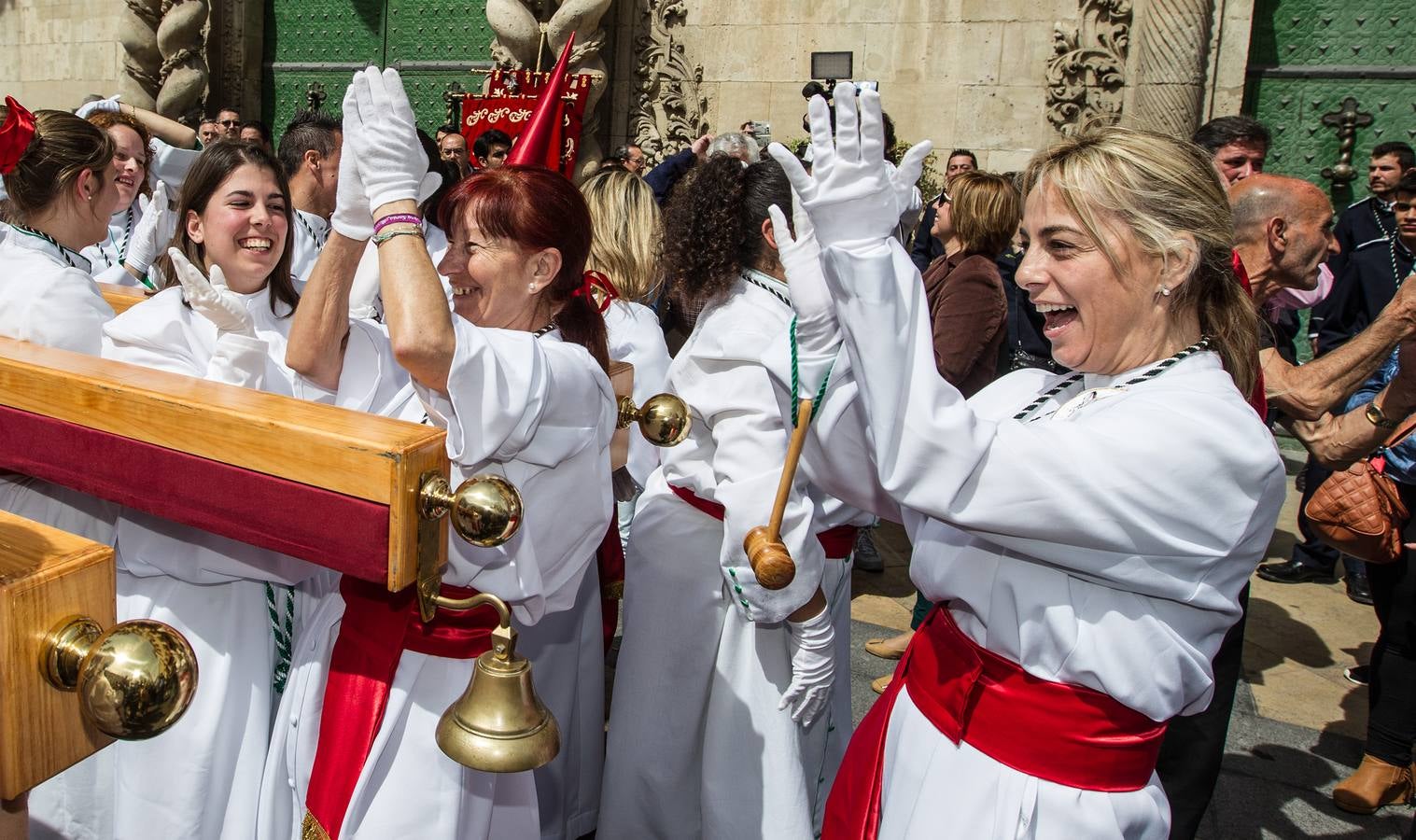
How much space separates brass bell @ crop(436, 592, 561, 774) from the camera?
1538 millimetres

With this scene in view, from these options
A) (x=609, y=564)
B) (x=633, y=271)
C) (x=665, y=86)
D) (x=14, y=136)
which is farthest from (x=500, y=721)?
(x=665, y=86)

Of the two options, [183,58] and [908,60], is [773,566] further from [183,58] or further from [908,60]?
[183,58]

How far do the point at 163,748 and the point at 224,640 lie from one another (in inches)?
9.8

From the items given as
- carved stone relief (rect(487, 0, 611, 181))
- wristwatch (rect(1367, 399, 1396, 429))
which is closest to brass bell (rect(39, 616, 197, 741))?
wristwatch (rect(1367, 399, 1396, 429))

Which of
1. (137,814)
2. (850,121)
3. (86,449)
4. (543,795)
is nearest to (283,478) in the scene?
(86,449)

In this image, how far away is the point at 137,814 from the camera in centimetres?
229

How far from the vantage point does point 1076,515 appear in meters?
1.44

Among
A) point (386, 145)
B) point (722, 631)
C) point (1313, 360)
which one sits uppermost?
point (386, 145)

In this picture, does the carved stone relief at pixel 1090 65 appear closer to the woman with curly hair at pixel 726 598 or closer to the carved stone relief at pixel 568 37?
the carved stone relief at pixel 568 37

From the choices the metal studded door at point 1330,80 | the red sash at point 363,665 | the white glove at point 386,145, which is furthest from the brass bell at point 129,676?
the metal studded door at point 1330,80

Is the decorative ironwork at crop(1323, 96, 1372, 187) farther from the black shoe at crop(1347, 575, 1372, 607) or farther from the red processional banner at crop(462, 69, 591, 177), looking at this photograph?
the red processional banner at crop(462, 69, 591, 177)

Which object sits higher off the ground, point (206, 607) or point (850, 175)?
point (850, 175)

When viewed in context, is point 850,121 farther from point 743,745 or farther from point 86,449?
point 743,745

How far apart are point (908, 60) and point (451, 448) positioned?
25.6 ft
